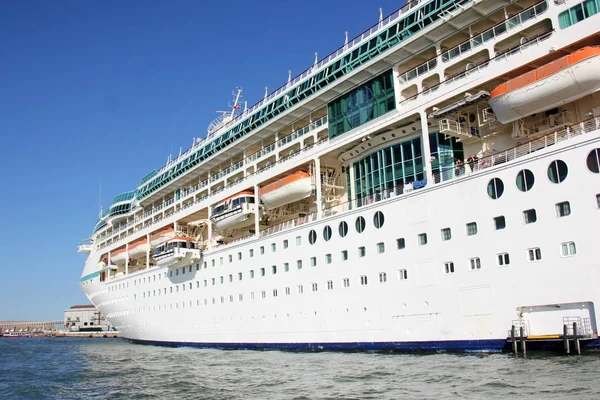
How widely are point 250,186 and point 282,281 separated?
22.7ft

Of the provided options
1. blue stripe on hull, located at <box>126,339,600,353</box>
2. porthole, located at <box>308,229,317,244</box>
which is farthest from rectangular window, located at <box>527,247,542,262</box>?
porthole, located at <box>308,229,317,244</box>

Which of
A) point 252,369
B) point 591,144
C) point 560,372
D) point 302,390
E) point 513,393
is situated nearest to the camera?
point 513,393

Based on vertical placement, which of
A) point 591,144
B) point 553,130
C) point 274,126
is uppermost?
point 274,126

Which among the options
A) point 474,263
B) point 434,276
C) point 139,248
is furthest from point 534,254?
point 139,248

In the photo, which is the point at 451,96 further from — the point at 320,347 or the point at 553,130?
the point at 320,347

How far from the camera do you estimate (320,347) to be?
69.1ft

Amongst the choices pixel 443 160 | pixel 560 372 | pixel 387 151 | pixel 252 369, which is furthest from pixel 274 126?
pixel 560 372

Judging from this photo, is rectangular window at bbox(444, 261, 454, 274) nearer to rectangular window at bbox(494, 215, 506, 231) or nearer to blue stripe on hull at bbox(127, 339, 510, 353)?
rectangular window at bbox(494, 215, 506, 231)

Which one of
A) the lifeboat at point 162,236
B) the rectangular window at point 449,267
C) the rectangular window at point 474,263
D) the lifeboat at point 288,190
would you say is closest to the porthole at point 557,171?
the rectangular window at point 474,263

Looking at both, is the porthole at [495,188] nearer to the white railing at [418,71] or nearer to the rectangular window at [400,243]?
the rectangular window at [400,243]

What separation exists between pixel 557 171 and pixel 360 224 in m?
7.67

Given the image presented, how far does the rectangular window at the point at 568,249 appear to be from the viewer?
14.1 meters

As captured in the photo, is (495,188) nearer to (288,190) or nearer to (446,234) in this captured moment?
(446,234)

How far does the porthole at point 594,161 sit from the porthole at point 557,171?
1.92 ft
